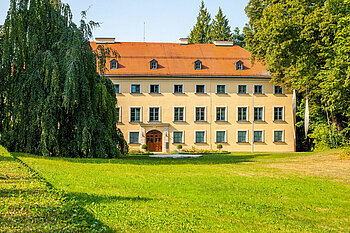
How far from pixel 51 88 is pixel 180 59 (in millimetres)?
24974

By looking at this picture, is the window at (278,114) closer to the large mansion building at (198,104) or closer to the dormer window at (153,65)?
the large mansion building at (198,104)

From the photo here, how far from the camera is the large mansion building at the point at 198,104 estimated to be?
1638 inches

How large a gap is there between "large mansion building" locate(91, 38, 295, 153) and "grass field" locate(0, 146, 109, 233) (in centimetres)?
3259

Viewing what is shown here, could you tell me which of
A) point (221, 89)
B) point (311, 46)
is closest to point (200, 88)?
point (221, 89)

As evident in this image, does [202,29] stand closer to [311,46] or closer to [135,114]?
[135,114]

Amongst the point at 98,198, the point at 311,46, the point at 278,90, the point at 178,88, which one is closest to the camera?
the point at 98,198

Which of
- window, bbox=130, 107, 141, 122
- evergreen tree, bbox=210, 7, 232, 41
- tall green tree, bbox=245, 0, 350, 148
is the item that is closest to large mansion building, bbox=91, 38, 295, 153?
window, bbox=130, 107, 141, 122

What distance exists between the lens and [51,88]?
20156mm

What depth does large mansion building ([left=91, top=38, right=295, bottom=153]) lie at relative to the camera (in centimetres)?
4159

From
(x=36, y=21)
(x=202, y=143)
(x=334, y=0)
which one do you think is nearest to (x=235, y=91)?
(x=202, y=143)

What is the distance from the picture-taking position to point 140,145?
136 ft

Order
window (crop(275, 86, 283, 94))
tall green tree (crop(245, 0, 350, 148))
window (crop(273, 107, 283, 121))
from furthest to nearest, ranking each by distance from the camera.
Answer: window (crop(273, 107, 283, 121))
window (crop(275, 86, 283, 94))
tall green tree (crop(245, 0, 350, 148))

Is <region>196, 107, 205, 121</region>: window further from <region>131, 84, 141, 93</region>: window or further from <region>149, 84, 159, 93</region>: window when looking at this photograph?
<region>131, 84, 141, 93</region>: window

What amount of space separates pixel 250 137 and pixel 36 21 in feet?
90.4
